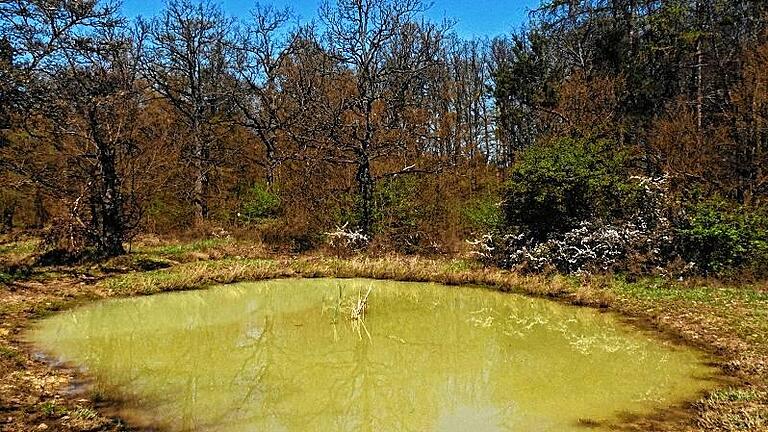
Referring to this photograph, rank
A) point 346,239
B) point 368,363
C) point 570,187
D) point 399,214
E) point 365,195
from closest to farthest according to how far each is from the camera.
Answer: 1. point 368,363
2. point 570,187
3. point 346,239
4. point 399,214
5. point 365,195

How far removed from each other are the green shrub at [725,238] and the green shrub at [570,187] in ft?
5.40

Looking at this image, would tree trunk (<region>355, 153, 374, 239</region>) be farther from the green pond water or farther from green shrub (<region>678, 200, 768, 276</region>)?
green shrub (<region>678, 200, 768, 276</region>)

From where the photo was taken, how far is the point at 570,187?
1499 cm

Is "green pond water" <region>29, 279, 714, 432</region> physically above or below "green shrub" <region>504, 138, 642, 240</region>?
below

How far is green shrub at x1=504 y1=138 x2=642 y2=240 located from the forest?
0.20 ft

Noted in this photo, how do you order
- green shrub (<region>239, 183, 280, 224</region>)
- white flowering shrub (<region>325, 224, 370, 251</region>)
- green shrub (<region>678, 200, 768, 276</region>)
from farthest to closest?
green shrub (<region>239, 183, 280, 224</region>)
white flowering shrub (<region>325, 224, 370, 251</region>)
green shrub (<region>678, 200, 768, 276</region>)

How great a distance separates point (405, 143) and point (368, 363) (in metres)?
13.6

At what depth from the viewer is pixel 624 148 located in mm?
16359

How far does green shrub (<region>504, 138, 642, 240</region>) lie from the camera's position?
15.0m

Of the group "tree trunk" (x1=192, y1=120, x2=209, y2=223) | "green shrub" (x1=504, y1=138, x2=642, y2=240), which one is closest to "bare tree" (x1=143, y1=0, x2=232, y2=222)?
"tree trunk" (x1=192, y1=120, x2=209, y2=223)

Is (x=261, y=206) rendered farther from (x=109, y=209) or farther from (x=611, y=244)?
(x=611, y=244)

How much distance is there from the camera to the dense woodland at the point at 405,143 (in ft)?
47.2

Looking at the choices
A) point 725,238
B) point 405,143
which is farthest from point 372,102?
point 725,238

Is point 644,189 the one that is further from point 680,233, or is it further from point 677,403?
point 677,403
